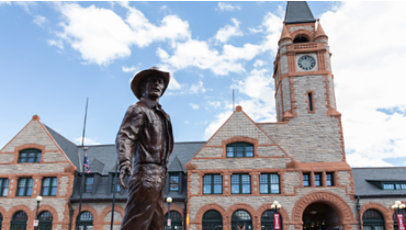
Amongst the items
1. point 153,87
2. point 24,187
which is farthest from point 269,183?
point 153,87

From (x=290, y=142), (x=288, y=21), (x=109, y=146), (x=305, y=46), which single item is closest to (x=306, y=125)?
(x=290, y=142)

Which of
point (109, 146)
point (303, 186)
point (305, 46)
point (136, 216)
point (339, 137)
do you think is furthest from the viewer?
point (109, 146)

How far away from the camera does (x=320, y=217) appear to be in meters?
35.9

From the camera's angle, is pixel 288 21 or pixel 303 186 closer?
pixel 303 186

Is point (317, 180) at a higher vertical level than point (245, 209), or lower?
higher

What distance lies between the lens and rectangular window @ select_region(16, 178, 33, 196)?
33.1 m

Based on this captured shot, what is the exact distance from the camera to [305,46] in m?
35.9

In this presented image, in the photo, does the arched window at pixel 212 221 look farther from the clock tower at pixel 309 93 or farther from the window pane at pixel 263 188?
the clock tower at pixel 309 93

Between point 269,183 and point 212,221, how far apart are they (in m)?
5.93

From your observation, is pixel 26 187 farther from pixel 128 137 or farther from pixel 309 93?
pixel 128 137

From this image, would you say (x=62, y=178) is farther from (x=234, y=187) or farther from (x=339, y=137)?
(x=339, y=137)

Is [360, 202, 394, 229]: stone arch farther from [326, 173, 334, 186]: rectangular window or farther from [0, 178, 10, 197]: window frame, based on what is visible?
[0, 178, 10, 197]: window frame

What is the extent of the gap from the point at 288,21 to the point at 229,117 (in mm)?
13426

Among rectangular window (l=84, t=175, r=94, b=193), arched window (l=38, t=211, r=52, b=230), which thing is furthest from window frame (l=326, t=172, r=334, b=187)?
arched window (l=38, t=211, r=52, b=230)
